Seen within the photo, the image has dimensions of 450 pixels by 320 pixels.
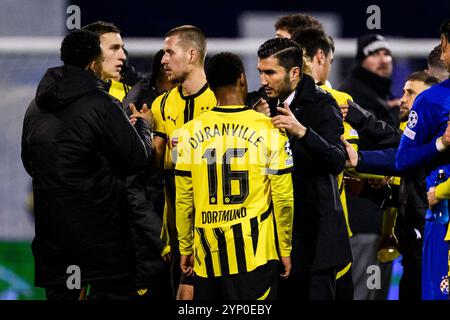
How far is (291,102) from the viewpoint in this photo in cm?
474

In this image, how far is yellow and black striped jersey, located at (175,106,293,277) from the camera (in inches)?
174

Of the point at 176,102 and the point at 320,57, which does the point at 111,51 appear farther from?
the point at 320,57

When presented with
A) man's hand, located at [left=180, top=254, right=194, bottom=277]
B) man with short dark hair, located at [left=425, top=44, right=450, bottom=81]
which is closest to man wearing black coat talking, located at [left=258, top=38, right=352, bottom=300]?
man's hand, located at [left=180, top=254, right=194, bottom=277]

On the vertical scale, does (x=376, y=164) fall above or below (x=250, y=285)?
above

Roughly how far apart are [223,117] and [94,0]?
585cm

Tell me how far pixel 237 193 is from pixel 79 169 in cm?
71

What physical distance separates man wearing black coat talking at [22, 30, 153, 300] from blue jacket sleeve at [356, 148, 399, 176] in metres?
1.00

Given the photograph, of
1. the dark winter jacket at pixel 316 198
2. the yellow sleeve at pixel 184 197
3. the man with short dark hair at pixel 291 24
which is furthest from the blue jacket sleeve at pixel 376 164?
the man with short dark hair at pixel 291 24

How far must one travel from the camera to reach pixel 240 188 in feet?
14.5

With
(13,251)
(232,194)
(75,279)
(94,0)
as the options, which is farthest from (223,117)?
(94,0)

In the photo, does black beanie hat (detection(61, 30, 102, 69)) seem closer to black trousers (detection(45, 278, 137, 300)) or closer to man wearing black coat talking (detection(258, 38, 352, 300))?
man wearing black coat talking (detection(258, 38, 352, 300))

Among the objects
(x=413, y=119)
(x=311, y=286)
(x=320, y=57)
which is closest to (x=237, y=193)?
(x=311, y=286)

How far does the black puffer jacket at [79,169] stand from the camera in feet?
15.0

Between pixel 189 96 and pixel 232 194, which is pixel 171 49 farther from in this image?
pixel 232 194
